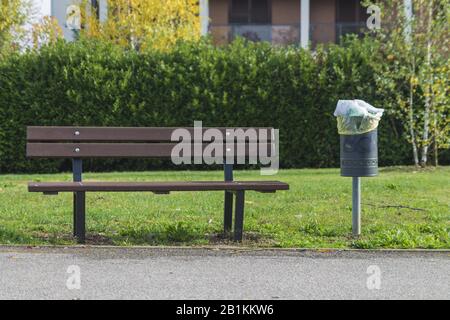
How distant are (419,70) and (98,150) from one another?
10.3m

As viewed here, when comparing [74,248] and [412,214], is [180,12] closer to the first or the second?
[412,214]

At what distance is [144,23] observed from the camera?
2244 cm

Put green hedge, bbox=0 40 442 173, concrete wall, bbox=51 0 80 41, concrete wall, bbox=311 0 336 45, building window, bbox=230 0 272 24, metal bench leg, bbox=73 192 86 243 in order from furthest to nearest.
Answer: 1. building window, bbox=230 0 272 24
2. concrete wall, bbox=311 0 336 45
3. concrete wall, bbox=51 0 80 41
4. green hedge, bbox=0 40 442 173
5. metal bench leg, bbox=73 192 86 243

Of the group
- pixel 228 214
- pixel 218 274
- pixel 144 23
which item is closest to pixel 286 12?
pixel 144 23

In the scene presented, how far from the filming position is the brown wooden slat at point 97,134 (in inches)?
304

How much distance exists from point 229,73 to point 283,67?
1133 millimetres

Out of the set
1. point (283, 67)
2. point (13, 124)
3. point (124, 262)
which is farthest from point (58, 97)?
point (124, 262)

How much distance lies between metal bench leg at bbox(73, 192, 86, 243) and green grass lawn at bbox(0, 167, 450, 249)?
0.34 ft

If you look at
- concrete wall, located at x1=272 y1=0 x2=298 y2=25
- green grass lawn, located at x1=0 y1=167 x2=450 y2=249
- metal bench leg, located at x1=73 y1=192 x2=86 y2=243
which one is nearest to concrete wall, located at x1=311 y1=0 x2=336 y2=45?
concrete wall, located at x1=272 y1=0 x2=298 y2=25

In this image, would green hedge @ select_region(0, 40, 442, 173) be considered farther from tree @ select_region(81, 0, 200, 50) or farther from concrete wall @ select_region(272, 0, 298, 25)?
concrete wall @ select_region(272, 0, 298, 25)

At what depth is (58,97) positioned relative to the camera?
1703cm

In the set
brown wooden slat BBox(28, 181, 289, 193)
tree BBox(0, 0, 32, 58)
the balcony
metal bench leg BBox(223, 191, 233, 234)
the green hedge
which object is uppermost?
the balcony

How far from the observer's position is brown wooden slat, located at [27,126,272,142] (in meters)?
7.72
